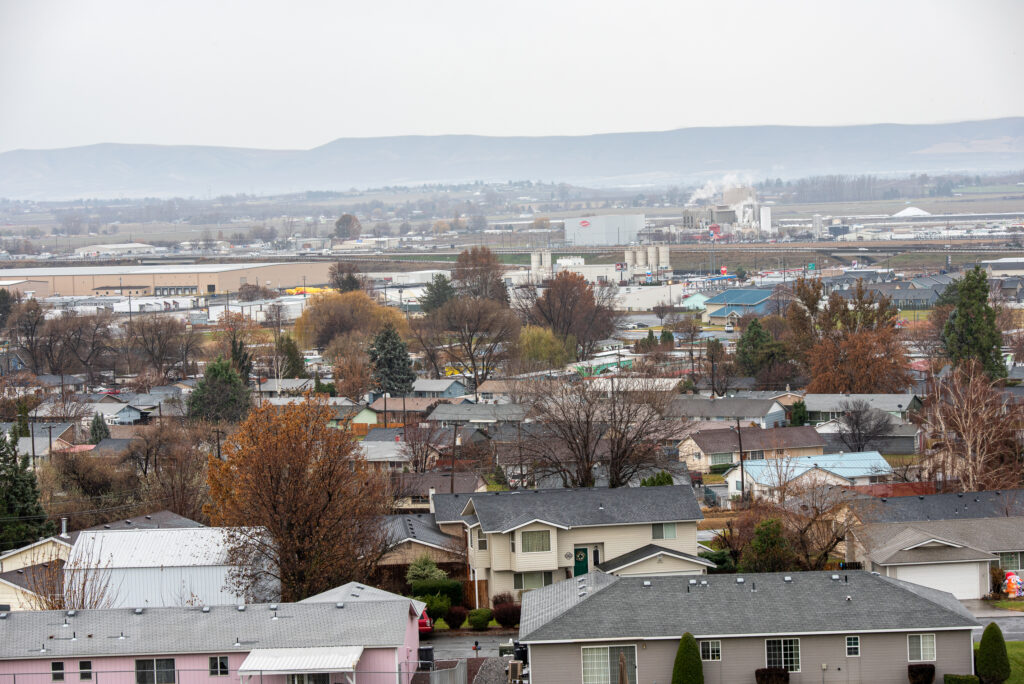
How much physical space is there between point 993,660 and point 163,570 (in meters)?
13.7

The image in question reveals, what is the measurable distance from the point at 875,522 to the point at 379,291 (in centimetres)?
7803

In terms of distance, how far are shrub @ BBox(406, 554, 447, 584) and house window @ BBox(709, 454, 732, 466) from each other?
1513 cm

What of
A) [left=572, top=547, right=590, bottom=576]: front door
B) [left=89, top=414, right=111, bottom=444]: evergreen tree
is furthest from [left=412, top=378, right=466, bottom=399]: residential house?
[left=572, top=547, right=590, bottom=576]: front door

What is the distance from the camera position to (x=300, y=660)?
1738cm

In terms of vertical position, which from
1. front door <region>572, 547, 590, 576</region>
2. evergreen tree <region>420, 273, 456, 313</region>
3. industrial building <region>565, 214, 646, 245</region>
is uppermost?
industrial building <region>565, 214, 646, 245</region>

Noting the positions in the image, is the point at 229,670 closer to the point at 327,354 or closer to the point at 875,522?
the point at 875,522

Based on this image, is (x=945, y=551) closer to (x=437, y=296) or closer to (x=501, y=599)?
(x=501, y=599)

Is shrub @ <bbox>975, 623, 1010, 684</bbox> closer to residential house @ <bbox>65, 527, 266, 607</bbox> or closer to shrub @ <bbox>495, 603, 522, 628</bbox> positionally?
shrub @ <bbox>495, 603, 522, 628</bbox>

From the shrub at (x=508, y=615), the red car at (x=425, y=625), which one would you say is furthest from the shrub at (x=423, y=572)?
the red car at (x=425, y=625)

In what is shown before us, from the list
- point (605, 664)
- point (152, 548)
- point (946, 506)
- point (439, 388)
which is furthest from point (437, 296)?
point (605, 664)

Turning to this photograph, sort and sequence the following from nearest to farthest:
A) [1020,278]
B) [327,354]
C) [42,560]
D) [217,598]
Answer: [217,598] → [42,560] → [327,354] → [1020,278]

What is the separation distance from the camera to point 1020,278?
299 ft

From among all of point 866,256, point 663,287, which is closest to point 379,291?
point 663,287

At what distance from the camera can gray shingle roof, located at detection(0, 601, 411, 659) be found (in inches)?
699
